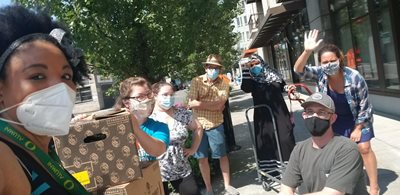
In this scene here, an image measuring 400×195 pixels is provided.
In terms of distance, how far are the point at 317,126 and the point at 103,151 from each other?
1754 mm

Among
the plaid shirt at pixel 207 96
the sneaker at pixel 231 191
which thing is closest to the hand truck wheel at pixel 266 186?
the sneaker at pixel 231 191

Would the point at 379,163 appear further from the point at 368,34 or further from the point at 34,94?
the point at 34,94

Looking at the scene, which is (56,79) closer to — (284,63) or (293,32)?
(293,32)

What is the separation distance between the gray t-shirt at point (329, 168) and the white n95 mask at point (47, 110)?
6.77 ft

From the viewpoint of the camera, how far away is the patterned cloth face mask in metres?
4.57

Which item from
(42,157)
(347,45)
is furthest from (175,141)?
(347,45)

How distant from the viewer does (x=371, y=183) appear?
15.0 ft

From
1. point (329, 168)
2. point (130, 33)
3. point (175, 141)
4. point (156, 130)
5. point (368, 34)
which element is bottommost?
point (329, 168)

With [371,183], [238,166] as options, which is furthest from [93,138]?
[238,166]

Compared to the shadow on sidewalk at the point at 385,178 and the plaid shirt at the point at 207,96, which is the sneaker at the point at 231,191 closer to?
the plaid shirt at the point at 207,96

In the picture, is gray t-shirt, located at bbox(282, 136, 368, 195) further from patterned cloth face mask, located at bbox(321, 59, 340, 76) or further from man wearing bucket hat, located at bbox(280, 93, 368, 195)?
patterned cloth face mask, located at bbox(321, 59, 340, 76)

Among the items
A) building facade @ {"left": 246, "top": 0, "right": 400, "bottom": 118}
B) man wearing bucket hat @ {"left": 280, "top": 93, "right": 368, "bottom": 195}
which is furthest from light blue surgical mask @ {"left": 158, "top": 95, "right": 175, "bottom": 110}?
building facade @ {"left": 246, "top": 0, "right": 400, "bottom": 118}

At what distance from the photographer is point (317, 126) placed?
330 cm

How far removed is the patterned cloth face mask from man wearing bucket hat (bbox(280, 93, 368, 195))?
1283 mm
